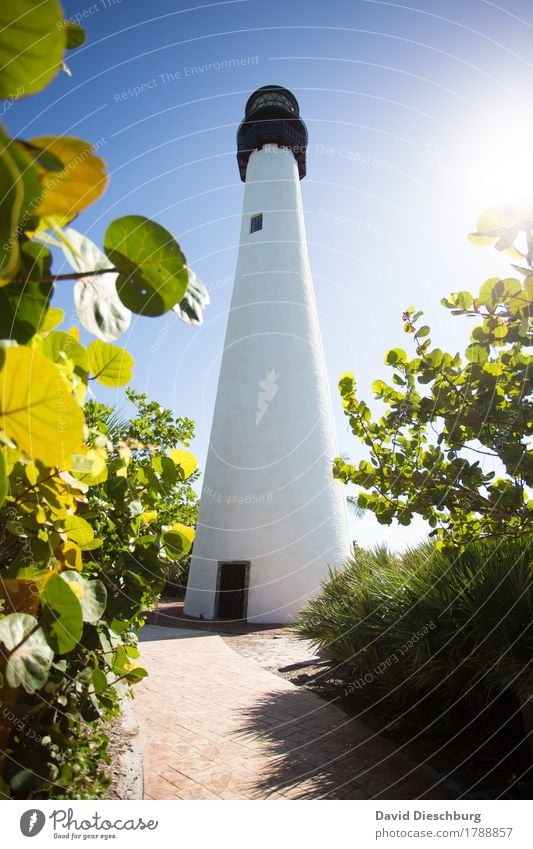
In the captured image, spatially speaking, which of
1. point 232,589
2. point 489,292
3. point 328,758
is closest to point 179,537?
point 489,292

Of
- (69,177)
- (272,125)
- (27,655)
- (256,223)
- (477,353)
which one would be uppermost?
(272,125)

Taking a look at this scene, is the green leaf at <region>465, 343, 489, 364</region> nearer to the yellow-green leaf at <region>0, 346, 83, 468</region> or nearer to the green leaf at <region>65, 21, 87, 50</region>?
the green leaf at <region>65, 21, 87, 50</region>

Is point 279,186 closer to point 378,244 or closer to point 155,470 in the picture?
point 378,244

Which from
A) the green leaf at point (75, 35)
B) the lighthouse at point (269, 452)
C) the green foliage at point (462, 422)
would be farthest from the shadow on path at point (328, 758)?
the lighthouse at point (269, 452)

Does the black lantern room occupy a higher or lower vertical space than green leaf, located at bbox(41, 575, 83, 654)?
higher

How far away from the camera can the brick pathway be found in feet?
8.90

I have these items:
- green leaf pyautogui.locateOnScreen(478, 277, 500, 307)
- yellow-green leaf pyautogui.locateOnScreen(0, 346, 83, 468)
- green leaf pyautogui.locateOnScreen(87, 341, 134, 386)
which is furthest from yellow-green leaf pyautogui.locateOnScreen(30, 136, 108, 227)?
green leaf pyautogui.locateOnScreen(478, 277, 500, 307)

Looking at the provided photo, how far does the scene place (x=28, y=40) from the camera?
445mm

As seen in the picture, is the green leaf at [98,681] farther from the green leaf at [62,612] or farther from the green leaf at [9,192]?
the green leaf at [9,192]

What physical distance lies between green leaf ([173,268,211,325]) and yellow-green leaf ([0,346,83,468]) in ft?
0.90

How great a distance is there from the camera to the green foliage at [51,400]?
44cm

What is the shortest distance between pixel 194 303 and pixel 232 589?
11.8m

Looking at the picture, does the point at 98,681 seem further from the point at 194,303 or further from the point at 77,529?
the point at 194,303

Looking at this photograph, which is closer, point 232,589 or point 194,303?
point 194,303
